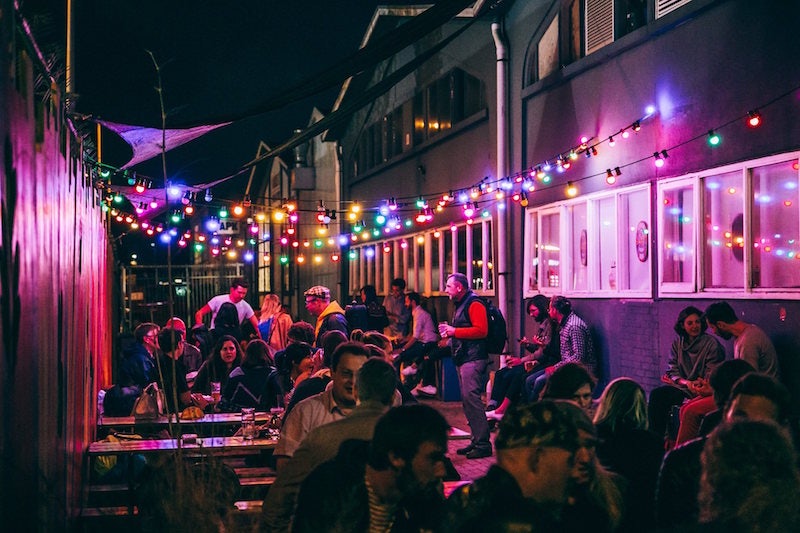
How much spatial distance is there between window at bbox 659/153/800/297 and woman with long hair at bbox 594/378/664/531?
17.7 feet

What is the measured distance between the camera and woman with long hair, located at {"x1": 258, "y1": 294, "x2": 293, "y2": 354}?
1541cm

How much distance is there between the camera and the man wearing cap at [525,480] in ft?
9.21

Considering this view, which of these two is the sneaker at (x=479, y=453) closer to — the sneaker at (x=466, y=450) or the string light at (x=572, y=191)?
the sneaker at (x=466, y=450)

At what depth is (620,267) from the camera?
13.3 m

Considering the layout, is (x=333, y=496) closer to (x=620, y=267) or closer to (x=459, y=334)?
(x=459, y=334)

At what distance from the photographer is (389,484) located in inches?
132

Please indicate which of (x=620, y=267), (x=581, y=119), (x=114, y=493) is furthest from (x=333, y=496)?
(x=581, y=119)

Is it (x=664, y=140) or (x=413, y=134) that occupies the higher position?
(x=413, y=134)

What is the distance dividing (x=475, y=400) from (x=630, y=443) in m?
6.54

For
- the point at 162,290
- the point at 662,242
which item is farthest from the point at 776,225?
A: the point at 162,290

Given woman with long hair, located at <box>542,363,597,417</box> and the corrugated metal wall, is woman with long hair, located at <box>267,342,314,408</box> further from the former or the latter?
woman with long hair, located at <box>542,363,597,417</box>

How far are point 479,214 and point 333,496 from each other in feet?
50.2

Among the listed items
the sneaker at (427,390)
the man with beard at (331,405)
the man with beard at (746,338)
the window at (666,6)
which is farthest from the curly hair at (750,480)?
the sneaker at (427,390)

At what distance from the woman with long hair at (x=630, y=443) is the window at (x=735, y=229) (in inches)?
213
